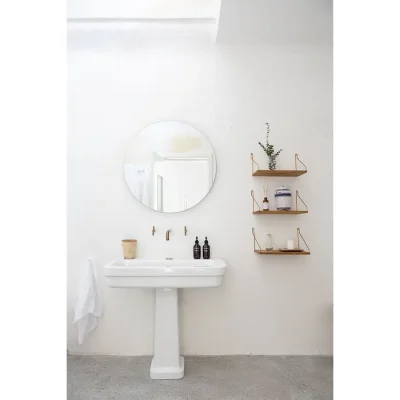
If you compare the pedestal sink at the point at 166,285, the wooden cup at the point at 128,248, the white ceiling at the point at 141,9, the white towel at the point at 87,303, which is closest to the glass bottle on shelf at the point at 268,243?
the pedestal sink at the point at 166,285

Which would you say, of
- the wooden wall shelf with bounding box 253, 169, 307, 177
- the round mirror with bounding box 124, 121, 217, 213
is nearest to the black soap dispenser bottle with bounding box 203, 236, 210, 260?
the round mirror with bounding box 124, 121, 217, 213

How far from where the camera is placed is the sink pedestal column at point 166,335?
2641mm

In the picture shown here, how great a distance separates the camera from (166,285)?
8.26 ft

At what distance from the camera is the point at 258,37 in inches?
116

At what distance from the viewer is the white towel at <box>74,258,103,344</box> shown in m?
2.92

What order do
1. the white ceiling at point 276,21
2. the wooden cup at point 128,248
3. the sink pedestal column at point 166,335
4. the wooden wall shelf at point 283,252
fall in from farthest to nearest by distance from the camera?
the wooden cup at point 128,248
the wooden wall shelf at point 283,252
the sink pedestal column at point 166,335
the white ceiling at point 276,21

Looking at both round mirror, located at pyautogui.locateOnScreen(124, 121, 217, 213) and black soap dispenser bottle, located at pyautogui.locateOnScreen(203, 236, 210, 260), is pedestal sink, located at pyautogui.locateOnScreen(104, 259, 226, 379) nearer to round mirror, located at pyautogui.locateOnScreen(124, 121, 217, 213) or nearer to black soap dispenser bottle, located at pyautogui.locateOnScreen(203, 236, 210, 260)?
black soap dispenser bottle, located at pyautogui.locateOnScreen(203, 236, 210, 260)

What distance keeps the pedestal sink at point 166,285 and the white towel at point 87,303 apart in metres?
0.32

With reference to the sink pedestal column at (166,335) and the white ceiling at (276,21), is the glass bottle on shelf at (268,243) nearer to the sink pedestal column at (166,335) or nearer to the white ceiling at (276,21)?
the sink pedestal column at (166,335)

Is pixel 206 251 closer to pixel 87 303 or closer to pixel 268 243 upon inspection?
pixel 268 243

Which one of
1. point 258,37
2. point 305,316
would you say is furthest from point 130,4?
point 305,316

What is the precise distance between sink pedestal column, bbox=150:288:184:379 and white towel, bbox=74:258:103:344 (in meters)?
0.62

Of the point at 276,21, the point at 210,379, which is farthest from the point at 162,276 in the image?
the point at 276,21
